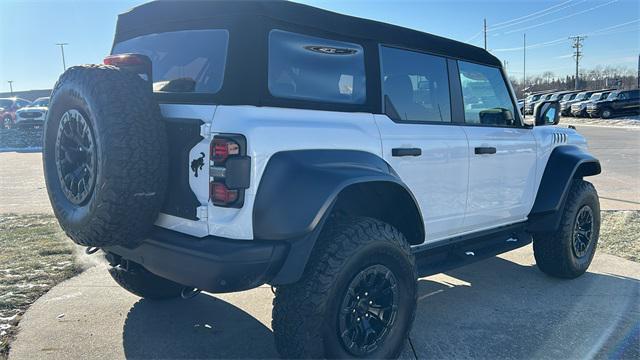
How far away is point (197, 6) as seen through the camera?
279 centimetres

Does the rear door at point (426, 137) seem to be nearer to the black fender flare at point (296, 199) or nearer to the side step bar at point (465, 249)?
the side step bar at point (465, 249)

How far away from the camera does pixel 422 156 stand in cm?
324

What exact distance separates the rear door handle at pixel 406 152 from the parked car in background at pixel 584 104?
33970 mm

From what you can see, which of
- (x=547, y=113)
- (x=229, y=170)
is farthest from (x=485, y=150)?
(x=229, y=170)

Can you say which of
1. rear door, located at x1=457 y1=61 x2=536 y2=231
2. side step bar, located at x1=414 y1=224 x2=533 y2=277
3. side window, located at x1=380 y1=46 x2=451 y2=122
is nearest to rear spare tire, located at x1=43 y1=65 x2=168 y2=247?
side window, located at x1=380 y1=46 x2=451 y2=122

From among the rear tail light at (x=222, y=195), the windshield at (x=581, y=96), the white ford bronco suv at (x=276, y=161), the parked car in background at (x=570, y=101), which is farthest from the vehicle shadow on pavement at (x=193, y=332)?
the windshield at (x=581, y=96)

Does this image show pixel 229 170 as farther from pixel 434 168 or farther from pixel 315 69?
pixel 434 168

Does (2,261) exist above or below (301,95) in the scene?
below

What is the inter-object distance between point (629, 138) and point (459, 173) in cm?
1953

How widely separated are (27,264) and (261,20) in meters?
3.65

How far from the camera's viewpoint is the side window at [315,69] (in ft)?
8.77

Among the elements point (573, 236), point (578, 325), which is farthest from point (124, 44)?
point (573, 236)

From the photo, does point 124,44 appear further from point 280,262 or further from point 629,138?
point 629,138

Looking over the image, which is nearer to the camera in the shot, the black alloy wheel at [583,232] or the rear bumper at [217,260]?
the rear bumper at [217,260]
